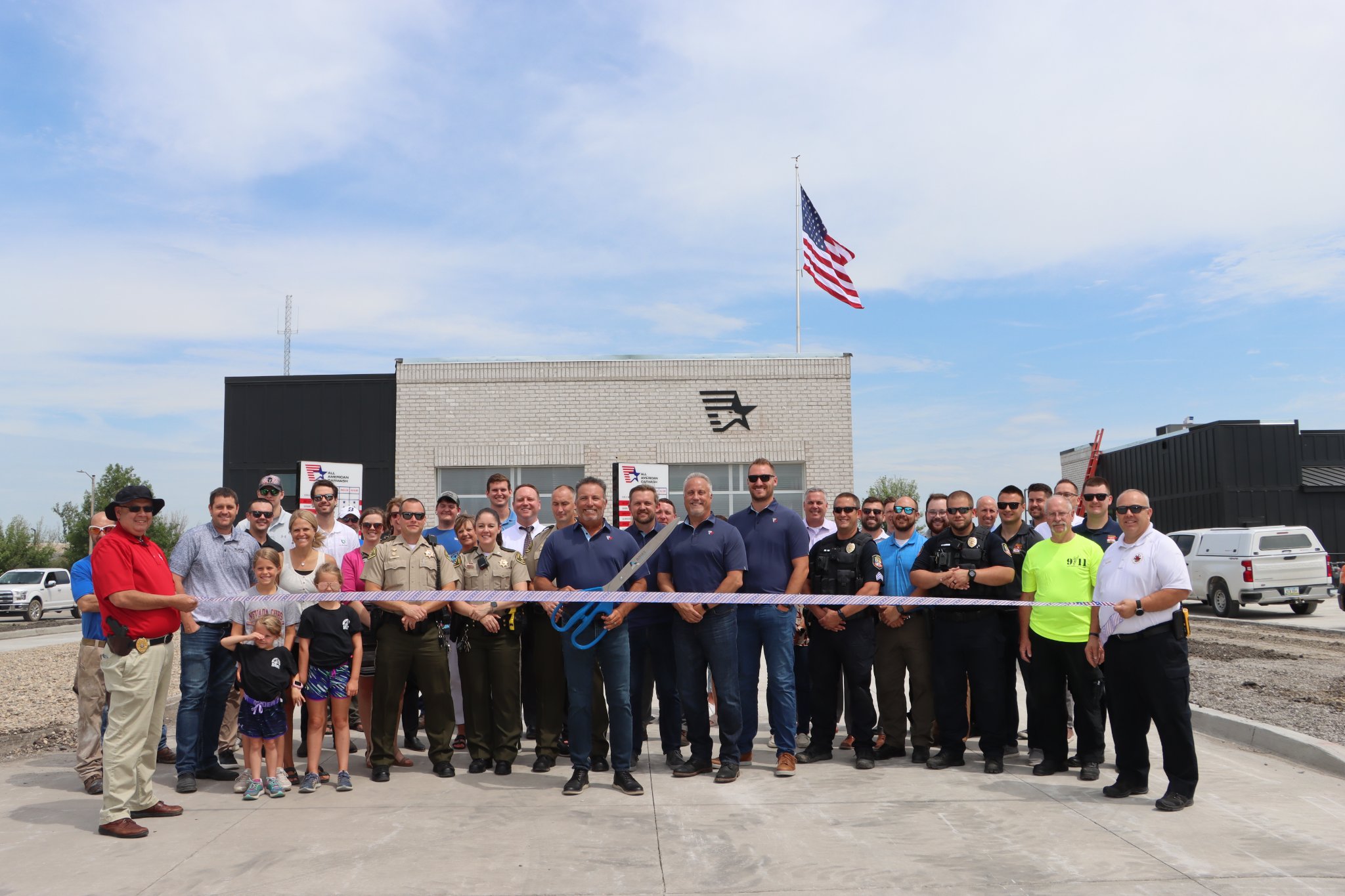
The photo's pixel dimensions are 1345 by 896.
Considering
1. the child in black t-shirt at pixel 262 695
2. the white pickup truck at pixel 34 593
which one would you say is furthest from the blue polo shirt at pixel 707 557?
the white pickup truck at pixel 34 593

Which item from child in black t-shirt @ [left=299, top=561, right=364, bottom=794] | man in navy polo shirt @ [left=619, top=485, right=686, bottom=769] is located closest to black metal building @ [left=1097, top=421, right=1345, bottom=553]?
man in navy polo shirt @ [left=619, top=485, right=686, bottom=769]

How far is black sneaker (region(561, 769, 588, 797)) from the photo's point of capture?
6.55 metres

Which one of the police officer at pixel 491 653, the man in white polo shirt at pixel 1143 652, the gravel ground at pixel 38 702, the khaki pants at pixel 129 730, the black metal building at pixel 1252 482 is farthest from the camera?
the black metal building at pixel 1252 482

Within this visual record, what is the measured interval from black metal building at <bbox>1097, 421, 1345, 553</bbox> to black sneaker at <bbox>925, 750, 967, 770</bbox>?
2940 cm

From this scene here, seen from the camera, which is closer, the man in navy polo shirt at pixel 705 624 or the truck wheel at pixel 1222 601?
the man in navy polo shirt at pixel 705 624

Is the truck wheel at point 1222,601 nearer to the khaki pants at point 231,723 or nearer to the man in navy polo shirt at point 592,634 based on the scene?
the man in navy polo shirt at point 592,634

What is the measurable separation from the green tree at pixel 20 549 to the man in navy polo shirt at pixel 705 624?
51721mm

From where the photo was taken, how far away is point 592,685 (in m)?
6.93

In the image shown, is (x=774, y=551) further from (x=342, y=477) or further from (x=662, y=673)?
(x=342, y=477)

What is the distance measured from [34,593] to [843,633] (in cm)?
2960

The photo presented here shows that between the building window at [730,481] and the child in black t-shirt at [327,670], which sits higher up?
the building window at [730,481]

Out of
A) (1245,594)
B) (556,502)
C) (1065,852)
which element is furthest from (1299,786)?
(1245,594)

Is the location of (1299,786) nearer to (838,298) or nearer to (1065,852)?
(1065,852)

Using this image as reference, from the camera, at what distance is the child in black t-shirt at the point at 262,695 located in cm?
646
